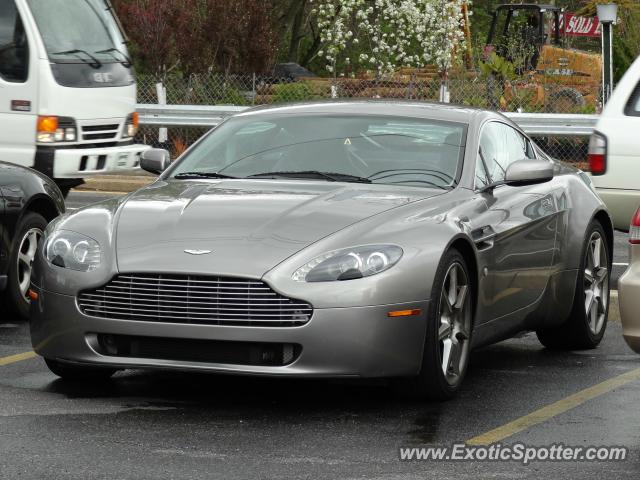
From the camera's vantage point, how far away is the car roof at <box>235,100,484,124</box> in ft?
26.2

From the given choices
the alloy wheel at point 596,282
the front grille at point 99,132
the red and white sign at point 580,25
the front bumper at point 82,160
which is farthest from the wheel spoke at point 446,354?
the red and white sign at point 580,25

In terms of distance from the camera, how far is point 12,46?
14.3m

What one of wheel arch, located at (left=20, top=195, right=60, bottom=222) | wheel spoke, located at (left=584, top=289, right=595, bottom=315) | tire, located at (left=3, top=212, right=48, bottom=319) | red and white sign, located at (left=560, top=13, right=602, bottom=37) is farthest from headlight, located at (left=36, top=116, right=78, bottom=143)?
red and white sign, located at (left=560, top=13, right=602, bottom=37)

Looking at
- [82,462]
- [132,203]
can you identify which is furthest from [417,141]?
[82,462]

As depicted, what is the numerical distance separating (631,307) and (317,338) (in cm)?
127

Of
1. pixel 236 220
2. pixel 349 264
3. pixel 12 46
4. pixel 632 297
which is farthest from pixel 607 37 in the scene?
pixel 632 297

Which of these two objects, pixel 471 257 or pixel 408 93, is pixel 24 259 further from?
pixel 408 93

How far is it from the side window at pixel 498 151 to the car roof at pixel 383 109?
122 mm

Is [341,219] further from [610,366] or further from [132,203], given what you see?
[610,366]

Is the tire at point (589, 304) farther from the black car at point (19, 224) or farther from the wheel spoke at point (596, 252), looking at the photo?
the black car at point (19, 224)

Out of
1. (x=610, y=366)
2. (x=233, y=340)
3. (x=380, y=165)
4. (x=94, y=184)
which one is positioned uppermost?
(x=380, y=165)

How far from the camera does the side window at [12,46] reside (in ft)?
46.8

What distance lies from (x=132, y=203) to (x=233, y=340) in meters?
1.14

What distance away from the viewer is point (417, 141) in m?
7.74
